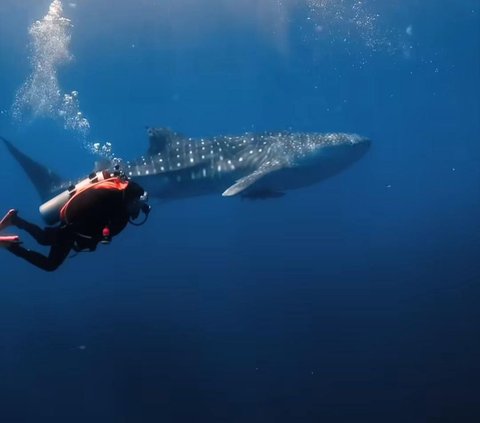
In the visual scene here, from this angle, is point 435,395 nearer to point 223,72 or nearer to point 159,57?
point 159,57

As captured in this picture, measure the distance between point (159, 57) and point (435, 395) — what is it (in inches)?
2228

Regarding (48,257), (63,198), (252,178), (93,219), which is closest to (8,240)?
(48,257)

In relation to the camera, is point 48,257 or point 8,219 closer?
point 48,257

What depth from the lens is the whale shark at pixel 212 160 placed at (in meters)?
12.2

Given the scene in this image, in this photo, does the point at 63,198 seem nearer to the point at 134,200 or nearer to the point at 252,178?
the point at 134,200

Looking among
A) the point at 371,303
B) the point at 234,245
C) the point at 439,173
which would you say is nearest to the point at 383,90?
the point at 439,173

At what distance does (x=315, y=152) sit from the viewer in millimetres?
12305

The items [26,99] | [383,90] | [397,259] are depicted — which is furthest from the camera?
[383,90]

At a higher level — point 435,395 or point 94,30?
point 94,30

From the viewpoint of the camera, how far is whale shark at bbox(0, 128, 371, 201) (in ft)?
39.9

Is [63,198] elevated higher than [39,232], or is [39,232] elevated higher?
[63,198]

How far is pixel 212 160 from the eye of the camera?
12.2 meters

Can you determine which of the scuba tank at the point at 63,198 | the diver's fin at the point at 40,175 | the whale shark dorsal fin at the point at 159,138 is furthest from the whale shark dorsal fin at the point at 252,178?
the diver's fin at the point at 40,175

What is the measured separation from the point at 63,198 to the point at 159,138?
6.24 m
